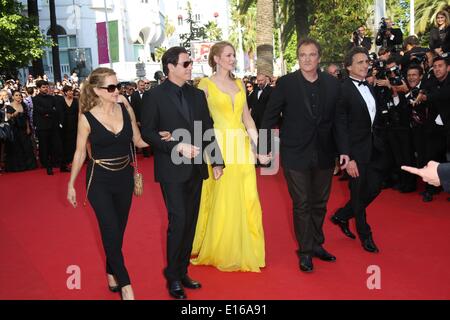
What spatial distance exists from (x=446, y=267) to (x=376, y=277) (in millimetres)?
712

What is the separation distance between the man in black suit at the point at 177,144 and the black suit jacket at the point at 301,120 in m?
0.84

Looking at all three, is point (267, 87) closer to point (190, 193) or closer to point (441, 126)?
point (441, 126)

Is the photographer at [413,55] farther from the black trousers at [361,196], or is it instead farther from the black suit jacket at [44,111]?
the black suit jacket at [44,111]

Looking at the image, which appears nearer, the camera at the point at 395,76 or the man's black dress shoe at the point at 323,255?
the man's black dress shoe at the point at 323,255

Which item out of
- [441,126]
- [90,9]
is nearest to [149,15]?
[90,9]

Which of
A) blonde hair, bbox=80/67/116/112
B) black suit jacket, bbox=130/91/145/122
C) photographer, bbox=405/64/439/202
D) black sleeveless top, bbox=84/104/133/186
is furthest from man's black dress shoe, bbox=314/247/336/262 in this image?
black suit jacket, bbox=130/91/145/122

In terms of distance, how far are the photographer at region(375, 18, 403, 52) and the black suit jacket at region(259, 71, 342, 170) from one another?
704 centimetres

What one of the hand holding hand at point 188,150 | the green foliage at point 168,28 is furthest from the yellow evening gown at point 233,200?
the green foliage at point 168,28

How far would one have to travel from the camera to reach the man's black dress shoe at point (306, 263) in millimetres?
5098

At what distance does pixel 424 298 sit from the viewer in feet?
14.3

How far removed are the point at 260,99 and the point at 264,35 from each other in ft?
27.0

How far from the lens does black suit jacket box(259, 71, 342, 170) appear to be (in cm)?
507

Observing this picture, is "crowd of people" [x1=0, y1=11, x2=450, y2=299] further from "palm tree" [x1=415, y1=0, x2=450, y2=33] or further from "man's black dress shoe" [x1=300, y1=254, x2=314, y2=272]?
"palm tree" [x1=415, y1=0, x2=450, y2=33]

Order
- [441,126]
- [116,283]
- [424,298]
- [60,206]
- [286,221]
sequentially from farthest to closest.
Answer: [60,206], [441,126], [286,221], [116,283], [424,298]
